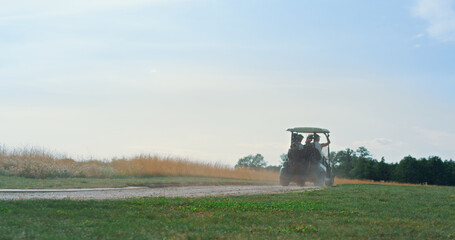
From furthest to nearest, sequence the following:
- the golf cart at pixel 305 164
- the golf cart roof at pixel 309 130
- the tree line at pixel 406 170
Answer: the tree line at pixel 406 170 < the golf cart roof at pixel 309 130 < the golf cart at pixel 305 164

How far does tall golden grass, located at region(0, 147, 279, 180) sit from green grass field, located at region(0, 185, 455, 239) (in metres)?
15.9

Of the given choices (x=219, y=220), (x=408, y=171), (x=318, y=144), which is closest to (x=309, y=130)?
(x=318, y=144)

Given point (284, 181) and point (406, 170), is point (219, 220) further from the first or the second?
point (406, 170)

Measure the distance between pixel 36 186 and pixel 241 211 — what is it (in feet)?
39.4

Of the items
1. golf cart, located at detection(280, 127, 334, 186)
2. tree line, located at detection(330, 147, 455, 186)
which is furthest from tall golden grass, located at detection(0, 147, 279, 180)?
tree line, located at detection(330, 147, 455, 186)

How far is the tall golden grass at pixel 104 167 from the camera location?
2736cm

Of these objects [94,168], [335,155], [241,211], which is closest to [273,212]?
[241,211]

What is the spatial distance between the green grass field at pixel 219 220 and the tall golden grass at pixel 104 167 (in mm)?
15898

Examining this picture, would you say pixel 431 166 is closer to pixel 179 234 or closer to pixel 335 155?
pixel 335 155

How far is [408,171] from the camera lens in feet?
173

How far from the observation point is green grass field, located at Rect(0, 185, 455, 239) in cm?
860

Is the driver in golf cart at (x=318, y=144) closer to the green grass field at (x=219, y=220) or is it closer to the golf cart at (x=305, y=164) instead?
the golf cart at (x=305, y=164)

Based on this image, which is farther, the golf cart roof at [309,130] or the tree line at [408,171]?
the tree line at [408,171]

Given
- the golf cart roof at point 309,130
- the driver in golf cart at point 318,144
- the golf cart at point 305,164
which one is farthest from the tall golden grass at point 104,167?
the driver in golf cart at point 318,144
